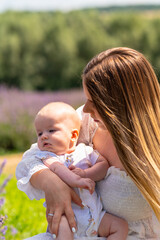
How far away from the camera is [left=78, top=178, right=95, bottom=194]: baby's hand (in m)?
1.84

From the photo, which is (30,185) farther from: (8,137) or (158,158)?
(8,137)

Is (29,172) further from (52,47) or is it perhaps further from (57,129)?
(52,47)

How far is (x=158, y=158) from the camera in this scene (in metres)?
1.94

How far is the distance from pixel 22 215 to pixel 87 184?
7.50ft

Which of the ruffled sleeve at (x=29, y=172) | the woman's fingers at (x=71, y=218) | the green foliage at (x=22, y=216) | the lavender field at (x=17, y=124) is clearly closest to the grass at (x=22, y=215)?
the green foliage at (x=22, y=216)

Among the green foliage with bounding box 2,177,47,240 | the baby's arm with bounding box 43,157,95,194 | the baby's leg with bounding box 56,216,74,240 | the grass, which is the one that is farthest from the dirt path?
the baby's leg with bounding box 56,216,74,240

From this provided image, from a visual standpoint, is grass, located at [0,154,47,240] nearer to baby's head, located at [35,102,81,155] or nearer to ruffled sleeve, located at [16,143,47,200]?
ruffled sleeve, located at [16,143,47,200]

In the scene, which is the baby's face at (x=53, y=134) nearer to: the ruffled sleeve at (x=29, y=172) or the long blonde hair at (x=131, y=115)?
the ruffled sleeve at (x=29, y=172)

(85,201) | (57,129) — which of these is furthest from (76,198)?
(57,129)

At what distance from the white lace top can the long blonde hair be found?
64 mm

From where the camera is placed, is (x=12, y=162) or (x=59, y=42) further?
(x=59, y=42)

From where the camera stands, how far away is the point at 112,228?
186 centimetres

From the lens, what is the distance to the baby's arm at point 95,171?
190 centimetres

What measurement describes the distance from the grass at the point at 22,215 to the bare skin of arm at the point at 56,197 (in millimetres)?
1337
